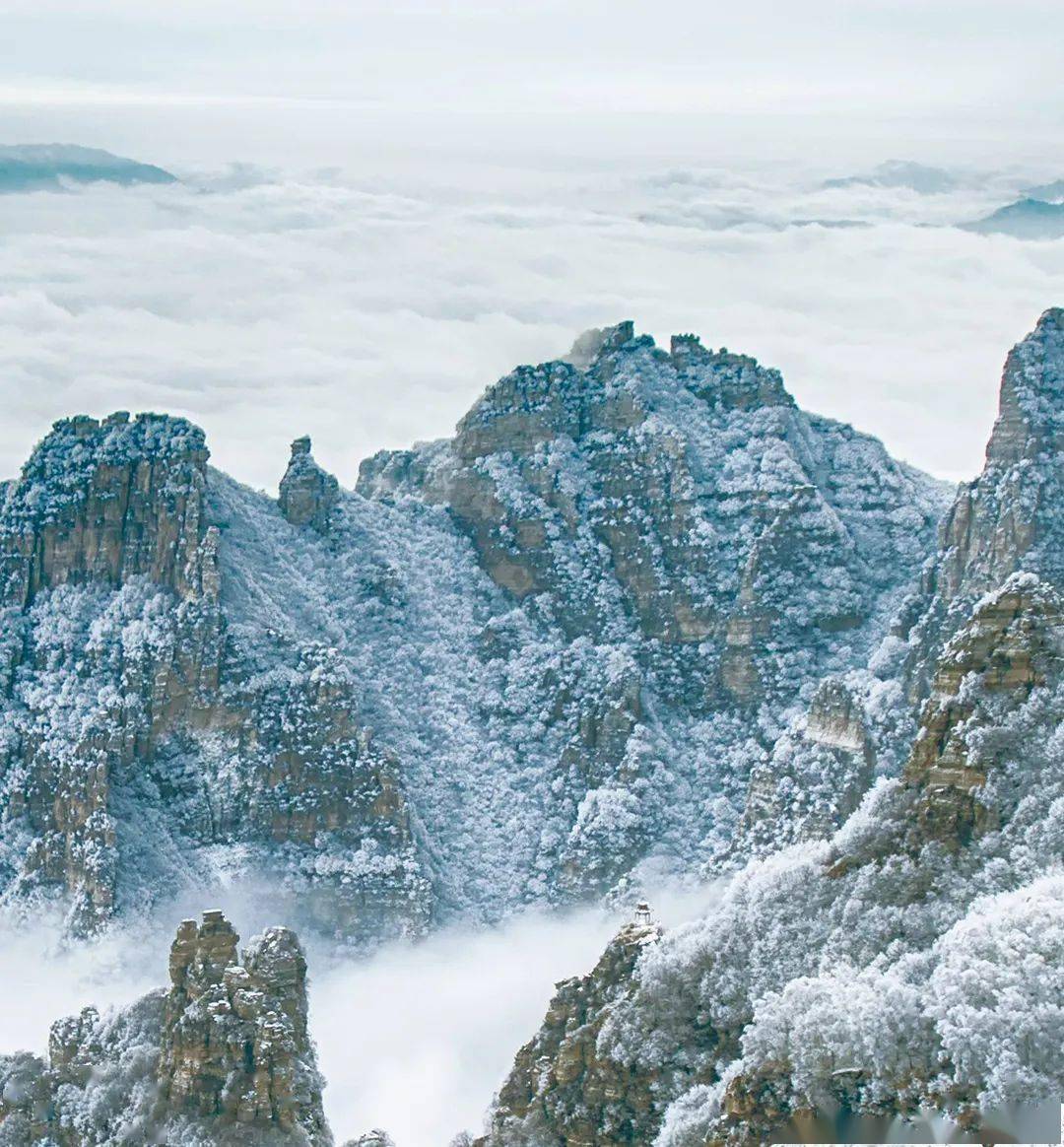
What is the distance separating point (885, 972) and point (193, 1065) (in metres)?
31.1

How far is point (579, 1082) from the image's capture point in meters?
128

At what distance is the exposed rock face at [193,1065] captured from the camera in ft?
460

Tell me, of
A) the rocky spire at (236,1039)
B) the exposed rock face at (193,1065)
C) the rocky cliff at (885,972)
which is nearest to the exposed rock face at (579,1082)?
the rocky cliff at (885,972)

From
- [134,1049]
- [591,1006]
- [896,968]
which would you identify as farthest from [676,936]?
[134,1049]

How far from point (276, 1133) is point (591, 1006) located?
14027mm

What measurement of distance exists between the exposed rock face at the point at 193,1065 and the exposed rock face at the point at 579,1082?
10621 millimetres

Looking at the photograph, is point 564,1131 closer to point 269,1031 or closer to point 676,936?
point 676,936

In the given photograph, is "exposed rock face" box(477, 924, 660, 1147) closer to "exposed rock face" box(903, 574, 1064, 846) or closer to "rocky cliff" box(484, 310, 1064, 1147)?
"rocky cliff" box(484, 310, 1064, 1147)

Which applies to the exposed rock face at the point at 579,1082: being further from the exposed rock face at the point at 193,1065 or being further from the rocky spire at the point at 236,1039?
the exposed rock face at the point at 193,1065

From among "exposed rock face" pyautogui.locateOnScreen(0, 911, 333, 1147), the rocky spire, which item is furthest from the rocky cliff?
"exposed rock face" pyautogui.locateOnScreen(0, 911, 333, 1147)

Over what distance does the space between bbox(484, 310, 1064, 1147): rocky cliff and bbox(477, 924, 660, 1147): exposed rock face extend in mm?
84

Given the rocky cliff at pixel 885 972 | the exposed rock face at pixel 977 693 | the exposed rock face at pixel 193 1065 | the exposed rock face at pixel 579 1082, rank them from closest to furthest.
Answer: the rocky cliff at pixel 885 972 < the exposed rock face at pixel 977 693 < the exposed rock face at pixel 579 1082 < the exposed rock face at pixel 193 1065

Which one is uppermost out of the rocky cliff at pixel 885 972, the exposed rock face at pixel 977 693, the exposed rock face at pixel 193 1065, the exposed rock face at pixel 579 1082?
the exposed rock face at pixel 977 693

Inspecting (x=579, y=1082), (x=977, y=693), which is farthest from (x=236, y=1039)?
(x=977, y=693)
